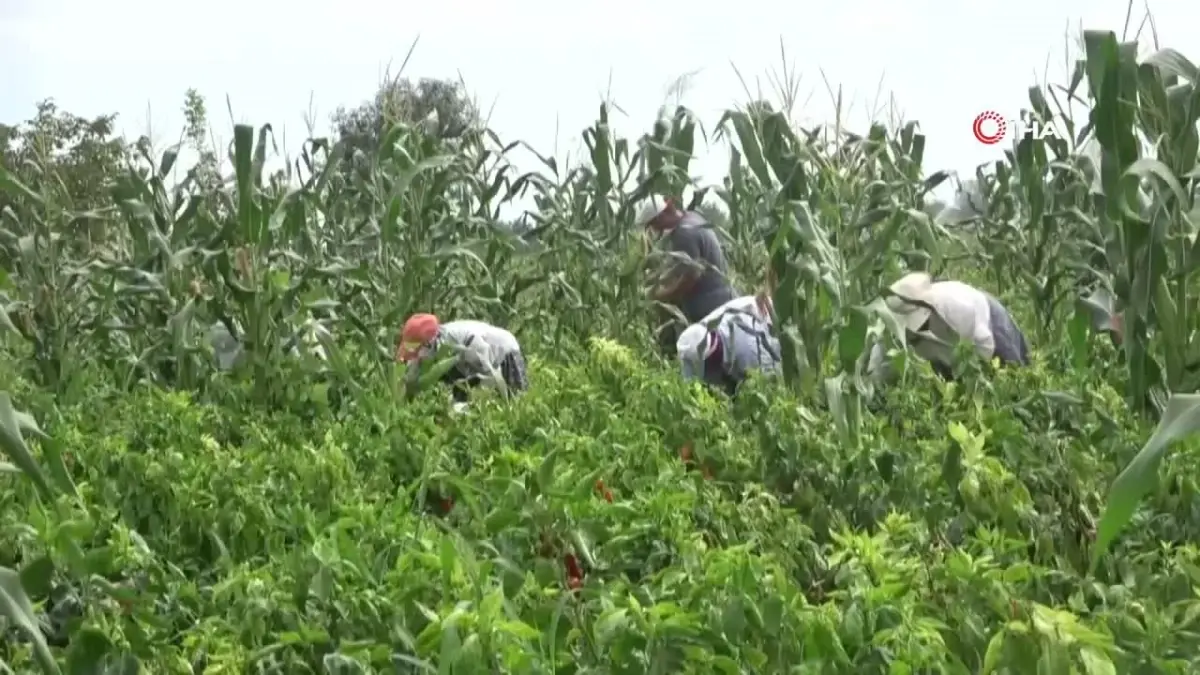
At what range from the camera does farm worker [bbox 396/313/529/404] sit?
16.8ft

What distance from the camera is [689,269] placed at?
6.70 m

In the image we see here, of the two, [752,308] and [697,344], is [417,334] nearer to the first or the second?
[697,344]

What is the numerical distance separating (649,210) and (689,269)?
696mm

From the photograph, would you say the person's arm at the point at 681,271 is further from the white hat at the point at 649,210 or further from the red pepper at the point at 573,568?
the red pepper at the point at 573,568

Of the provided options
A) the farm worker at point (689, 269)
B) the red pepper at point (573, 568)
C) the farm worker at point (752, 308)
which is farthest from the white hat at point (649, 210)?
the red pepper at point (573, 568)

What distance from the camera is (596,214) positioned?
25.1 ft

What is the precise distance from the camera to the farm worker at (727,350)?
4.81 metres

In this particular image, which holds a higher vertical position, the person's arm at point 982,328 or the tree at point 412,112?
the tree at point 412,112

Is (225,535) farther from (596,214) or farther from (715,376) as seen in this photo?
(596,214)

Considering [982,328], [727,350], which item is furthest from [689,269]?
[982,328]

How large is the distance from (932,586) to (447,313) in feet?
17.2

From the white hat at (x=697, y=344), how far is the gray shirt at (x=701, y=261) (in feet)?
5.07

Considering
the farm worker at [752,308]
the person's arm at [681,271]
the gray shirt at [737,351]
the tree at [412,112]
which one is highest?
the tree at [412,112]

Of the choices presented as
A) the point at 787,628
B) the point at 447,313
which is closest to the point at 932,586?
the point at 787,628
